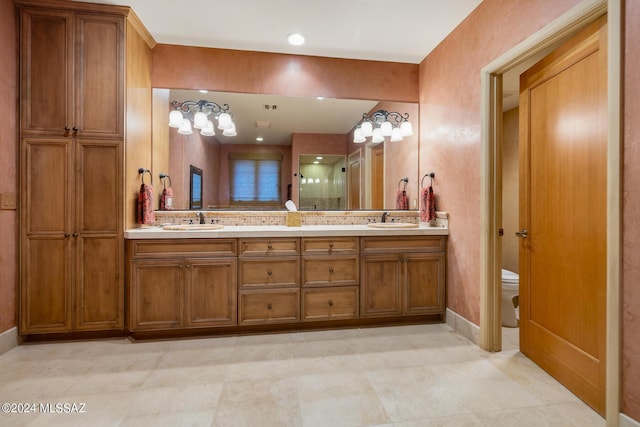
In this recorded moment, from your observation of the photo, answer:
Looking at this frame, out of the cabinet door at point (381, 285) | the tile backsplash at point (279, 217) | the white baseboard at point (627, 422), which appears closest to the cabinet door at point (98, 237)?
the tile backsplash at point (279, 217)

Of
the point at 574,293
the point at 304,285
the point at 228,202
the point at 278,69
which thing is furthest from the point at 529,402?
the point at 278,69

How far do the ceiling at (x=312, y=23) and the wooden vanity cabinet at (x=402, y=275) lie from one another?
1.74m

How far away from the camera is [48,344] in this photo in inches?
90.0

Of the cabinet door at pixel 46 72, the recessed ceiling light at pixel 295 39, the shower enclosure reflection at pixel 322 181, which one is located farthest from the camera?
the shower enclosure reflection at pixel 322 181

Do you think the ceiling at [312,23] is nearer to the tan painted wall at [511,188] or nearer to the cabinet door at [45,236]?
the cabinet door at [45,236]

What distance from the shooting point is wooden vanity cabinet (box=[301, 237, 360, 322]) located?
2.51 meters

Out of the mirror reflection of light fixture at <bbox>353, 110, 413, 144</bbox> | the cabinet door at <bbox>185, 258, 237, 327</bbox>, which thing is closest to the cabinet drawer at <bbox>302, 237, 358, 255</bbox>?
the cabinet door at <bbox>185, 258, 237, 327</bbox>

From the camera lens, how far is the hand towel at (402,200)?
3211mm

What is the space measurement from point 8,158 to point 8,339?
1269mm

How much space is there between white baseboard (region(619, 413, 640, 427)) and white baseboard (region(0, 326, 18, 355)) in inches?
141

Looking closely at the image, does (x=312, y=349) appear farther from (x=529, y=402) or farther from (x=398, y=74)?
(x=398, y=74)

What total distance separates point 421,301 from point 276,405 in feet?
5.12

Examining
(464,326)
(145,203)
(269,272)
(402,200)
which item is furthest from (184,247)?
(464,326)

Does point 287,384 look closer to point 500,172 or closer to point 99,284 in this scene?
point 99,284
